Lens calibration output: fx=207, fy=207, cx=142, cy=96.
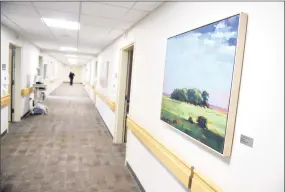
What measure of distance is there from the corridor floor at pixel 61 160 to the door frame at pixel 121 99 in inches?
12.1

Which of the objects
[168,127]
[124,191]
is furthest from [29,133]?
[168,127]

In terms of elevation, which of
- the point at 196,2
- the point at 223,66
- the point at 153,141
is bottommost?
the point at 153,141

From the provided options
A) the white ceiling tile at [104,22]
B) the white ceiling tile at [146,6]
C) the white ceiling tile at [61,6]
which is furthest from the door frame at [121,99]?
the white ceiling tile at [146,6]

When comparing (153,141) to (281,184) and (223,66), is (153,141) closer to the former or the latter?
(223,66)

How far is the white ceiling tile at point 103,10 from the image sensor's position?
2855 mm

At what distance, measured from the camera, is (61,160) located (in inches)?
147

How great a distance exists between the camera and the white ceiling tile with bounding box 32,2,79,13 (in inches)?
114

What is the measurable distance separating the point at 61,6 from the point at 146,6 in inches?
50.3

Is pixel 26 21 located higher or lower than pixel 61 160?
higher

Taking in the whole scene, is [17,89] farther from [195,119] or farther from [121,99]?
[195,119]

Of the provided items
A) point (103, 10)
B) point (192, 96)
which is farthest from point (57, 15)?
point (192, 96)

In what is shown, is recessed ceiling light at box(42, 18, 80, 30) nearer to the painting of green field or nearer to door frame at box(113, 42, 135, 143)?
door frame at box(113, 42, 135, 143)

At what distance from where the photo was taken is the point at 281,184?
103cm

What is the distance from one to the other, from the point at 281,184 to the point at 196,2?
5.09 feet
